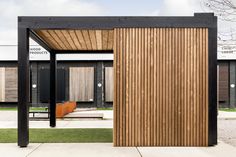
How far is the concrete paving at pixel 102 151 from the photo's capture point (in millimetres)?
10188

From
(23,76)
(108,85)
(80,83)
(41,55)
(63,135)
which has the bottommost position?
(63,135)

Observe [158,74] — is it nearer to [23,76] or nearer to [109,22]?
[109,22]

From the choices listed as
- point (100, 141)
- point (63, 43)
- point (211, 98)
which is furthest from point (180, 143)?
point (63, 43)

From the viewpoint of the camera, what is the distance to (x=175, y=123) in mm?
11688

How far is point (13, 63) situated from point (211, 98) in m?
24.3

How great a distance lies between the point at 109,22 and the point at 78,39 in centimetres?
238

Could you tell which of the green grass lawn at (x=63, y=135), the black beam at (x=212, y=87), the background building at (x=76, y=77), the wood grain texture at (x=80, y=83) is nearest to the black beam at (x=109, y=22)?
the black beam at (x=212, y=87)

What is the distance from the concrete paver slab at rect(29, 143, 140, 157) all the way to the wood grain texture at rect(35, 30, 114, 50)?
3.03m

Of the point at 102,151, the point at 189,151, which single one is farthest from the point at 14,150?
the point at 189,151

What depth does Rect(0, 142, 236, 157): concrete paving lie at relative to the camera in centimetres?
1019

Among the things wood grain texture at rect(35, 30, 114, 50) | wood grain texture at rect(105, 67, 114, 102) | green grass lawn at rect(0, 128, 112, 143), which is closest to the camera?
wood grain texture at rect(35, 30, 114, 50)

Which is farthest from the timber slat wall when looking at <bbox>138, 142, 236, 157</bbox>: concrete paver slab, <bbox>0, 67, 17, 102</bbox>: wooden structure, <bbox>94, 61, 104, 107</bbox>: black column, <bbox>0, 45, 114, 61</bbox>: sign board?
<bbox>0, 67, 17, 102</bbox>: wooden structure

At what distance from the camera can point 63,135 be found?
14133 mm

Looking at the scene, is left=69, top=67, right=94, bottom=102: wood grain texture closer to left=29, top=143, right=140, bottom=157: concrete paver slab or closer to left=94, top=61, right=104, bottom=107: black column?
left=94, top=61, right=104, bottom=107: black column
